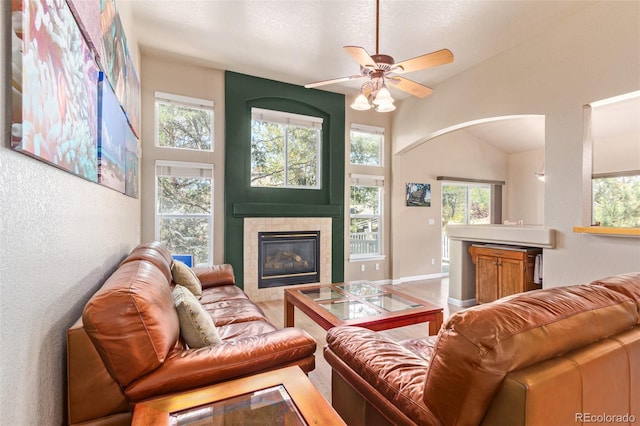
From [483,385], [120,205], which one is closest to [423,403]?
[483,385]

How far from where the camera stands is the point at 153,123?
13.5 feet

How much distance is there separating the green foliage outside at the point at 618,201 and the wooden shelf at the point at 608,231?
10.3 feet

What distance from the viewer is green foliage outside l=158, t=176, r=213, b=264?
4238mm

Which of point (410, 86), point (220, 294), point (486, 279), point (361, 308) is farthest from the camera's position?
point (486, 279)

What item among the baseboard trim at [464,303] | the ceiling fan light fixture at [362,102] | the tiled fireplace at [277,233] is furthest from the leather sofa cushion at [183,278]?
the baseboard trim at [464,303]

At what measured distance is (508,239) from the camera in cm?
373

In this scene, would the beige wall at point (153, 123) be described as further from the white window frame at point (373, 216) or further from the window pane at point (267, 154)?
the white window frame at point (373, 216)

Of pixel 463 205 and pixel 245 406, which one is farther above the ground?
pixel 463 205

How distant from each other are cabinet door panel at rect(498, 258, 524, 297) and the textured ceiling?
2629 mm

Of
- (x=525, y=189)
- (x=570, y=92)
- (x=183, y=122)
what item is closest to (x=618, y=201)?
(x=525, y=189)

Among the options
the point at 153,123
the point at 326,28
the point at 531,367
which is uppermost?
the point at 326,28

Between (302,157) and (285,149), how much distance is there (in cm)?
33

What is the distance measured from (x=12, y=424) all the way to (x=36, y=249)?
1.66 ft

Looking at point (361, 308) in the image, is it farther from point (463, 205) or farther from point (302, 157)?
point (463, 205)
